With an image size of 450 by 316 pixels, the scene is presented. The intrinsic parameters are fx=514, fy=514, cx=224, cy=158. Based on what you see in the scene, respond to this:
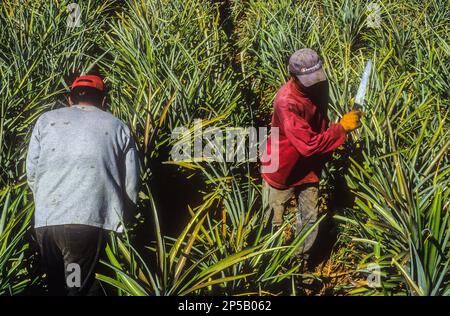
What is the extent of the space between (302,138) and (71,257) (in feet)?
3.69

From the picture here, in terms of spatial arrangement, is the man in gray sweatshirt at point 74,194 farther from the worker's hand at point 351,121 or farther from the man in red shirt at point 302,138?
the worker's hand at point 351,121

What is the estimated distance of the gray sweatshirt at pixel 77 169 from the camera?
203 centimetres

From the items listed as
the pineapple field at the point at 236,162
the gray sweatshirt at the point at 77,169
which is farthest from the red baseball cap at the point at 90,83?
the pineapple field at the point at 236,162

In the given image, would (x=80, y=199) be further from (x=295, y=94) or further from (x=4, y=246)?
(x=295, y=94)

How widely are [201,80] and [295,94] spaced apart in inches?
47.2

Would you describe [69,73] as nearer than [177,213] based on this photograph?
No

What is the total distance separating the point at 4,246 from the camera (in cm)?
196

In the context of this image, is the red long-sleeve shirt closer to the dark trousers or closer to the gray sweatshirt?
the gray sweatshirt

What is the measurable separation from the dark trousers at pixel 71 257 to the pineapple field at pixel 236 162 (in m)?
0.10

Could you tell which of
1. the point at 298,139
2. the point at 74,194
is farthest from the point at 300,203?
the point at 74,194

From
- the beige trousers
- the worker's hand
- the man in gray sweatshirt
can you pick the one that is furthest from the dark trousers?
the worker's hand

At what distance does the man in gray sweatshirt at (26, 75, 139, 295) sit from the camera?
6.66ft

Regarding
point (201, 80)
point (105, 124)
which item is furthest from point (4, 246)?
point (201, 80)

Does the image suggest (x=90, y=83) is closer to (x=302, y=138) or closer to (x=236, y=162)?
(x=302, y=138)
